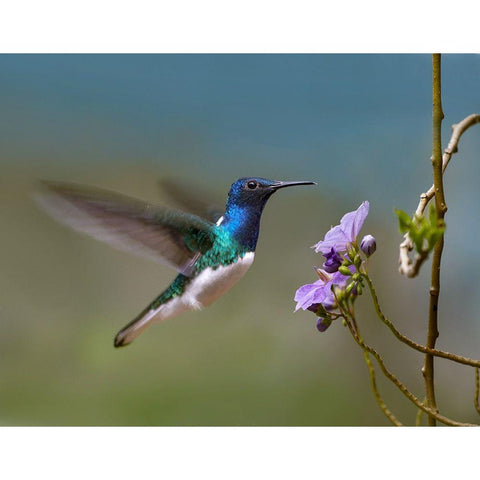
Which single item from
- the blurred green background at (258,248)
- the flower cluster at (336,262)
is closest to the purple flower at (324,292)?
the flower cluster at (336,262)

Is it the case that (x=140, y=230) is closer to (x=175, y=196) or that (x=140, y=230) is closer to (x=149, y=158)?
(x=175, y=196)

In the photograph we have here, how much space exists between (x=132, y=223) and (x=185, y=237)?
12cm

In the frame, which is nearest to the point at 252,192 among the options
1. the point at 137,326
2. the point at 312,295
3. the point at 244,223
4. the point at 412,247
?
the point at 244,223

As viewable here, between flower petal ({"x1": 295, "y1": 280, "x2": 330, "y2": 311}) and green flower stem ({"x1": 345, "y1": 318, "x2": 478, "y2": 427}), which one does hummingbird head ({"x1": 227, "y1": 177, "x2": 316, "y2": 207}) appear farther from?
green flower stem ({"x1": 345, "y1": 318, "x2": 478, "y2": 427})

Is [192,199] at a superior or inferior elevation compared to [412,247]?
superior

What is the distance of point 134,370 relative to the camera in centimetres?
169

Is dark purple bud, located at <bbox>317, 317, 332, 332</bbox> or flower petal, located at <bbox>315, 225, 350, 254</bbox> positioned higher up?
flower petal, located at <bbox>315, 225, 350, 254</bbox>

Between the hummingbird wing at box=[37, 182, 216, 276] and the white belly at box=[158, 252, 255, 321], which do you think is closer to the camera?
the hummingbird wing at box=[37, 182, 216, 276]

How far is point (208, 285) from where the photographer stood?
121 centimetres

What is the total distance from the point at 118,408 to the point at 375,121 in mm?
938

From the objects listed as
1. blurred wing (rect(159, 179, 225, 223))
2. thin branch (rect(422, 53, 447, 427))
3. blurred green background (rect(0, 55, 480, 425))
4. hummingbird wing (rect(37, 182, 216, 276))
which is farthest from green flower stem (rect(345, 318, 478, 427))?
blurred green background (rect(0, 55, 480, 425))

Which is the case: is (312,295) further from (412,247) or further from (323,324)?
(412,247)

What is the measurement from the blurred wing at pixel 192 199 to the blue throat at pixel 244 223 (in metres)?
0.05

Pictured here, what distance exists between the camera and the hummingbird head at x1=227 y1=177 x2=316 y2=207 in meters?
1.25
